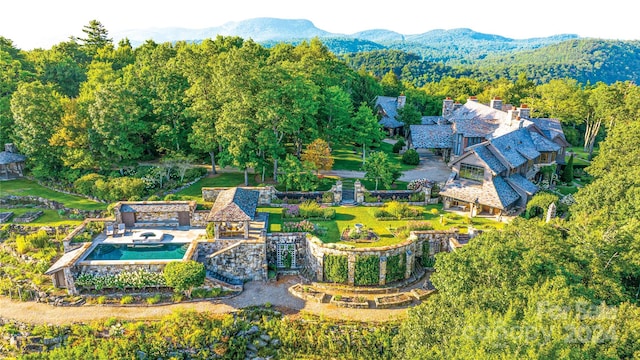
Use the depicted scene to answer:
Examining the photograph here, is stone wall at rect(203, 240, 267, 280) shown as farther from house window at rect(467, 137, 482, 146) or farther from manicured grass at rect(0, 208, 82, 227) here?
house window at rect(467, 137, 482, 146)

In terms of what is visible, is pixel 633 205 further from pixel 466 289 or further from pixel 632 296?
pixel 466 289

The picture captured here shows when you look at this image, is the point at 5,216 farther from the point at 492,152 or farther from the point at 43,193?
the point at 492,152

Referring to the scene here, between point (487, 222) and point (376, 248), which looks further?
point (487, 222)

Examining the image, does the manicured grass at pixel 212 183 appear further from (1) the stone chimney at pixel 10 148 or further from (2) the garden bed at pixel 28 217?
(1) the stone chimney at pixel 10 148

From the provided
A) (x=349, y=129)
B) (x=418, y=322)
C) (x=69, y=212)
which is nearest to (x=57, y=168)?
(x=69, y=212)

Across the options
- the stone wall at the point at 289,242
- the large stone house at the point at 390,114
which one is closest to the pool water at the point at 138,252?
the stone wall at the point at 289,242
